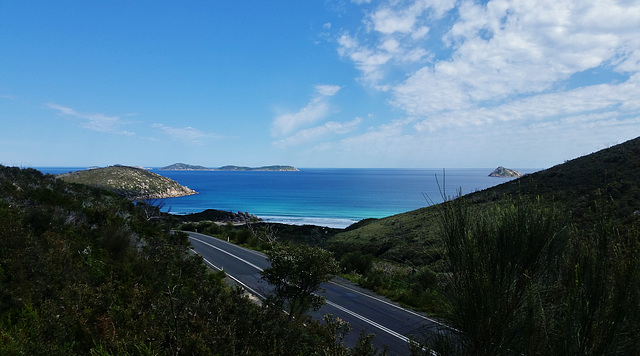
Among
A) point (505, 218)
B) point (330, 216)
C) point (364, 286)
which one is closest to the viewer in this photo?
point (505, 218)

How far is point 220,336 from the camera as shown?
5348 mm

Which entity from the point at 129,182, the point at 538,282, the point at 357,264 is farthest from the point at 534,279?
the point at 129,182

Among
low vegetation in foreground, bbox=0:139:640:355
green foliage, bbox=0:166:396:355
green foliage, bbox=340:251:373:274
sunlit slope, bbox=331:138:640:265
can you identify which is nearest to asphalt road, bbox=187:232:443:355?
green foliage, bbox=0:166:396:355

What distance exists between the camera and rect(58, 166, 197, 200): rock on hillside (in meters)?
102

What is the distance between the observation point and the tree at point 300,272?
10.6 m

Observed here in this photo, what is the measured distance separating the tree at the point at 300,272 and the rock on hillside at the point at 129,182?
100326 mm

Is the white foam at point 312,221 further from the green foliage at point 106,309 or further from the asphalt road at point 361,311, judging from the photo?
the green foliage at point 106,309

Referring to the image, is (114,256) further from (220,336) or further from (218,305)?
(220,336)

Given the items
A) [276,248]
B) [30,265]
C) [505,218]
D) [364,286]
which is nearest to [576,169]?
[364,286]

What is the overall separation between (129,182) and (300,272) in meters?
122

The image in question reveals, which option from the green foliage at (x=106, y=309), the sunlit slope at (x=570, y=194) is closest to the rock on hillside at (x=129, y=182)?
the sunlit slope at (x=570, y=194)

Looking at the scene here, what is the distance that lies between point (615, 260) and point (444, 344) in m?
2.04

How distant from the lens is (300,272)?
1064 centimetres

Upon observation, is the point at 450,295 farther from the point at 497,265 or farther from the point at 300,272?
the point at 300,272
